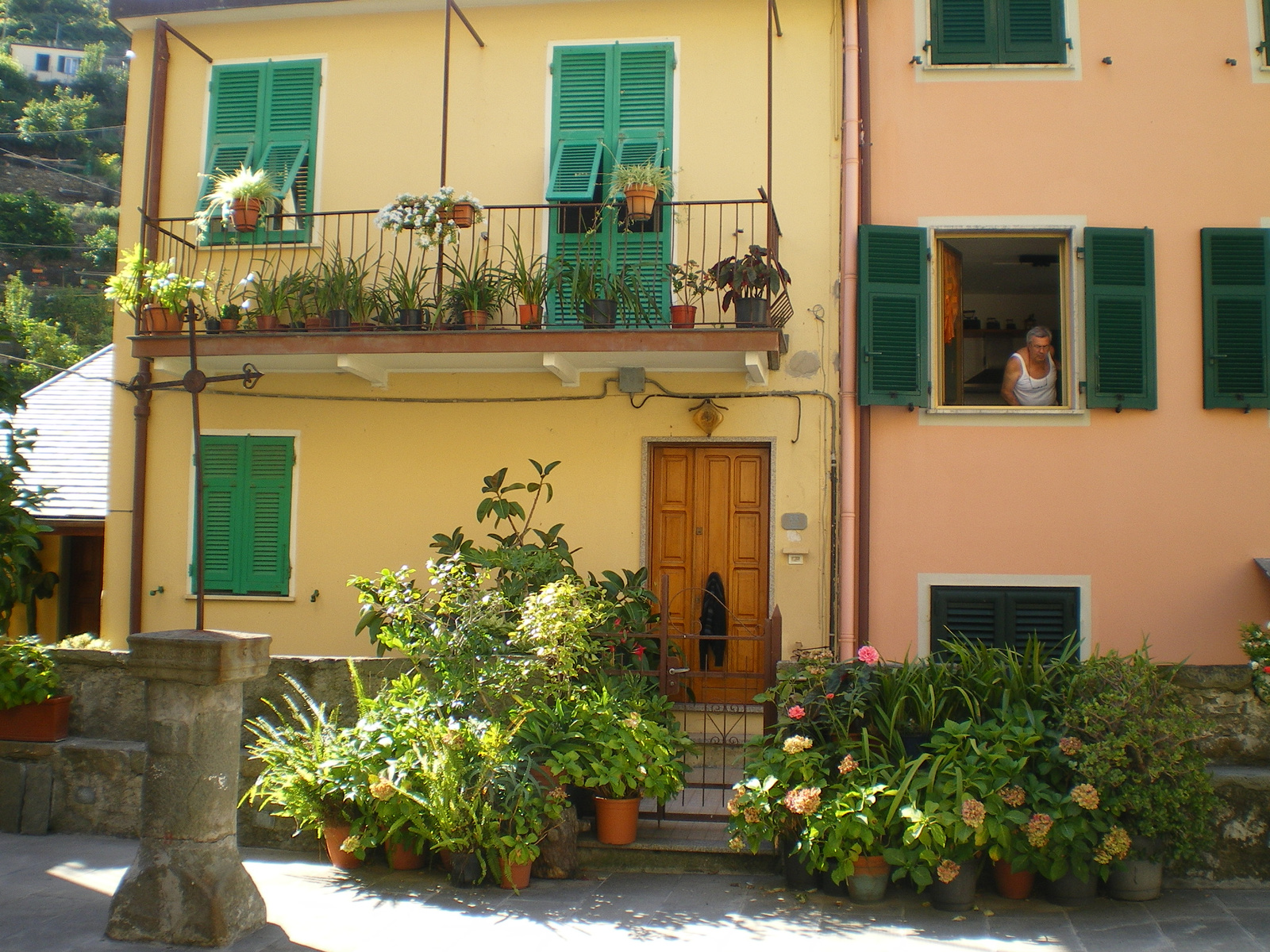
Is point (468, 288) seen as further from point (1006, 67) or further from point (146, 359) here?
point (1006, 67)

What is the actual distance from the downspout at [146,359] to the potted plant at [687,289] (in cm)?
433

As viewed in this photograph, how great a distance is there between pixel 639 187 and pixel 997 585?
158 inches

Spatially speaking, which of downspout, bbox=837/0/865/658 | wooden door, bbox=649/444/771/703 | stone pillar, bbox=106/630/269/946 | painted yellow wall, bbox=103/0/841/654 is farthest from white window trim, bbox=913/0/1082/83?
stone pillar, bbox=106/630/269/946

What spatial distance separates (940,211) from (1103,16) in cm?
198

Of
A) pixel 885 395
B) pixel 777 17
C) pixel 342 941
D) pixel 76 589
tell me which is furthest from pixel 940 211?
pixel 76 589

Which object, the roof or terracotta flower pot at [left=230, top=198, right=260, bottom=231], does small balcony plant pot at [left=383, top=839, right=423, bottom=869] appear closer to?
terracotta flower pot at [left=230, top=198, right=260, bottom=231]

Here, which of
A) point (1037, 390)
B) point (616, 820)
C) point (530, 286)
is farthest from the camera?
point (1037, 390)

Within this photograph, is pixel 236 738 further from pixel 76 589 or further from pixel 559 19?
pixel 76 589

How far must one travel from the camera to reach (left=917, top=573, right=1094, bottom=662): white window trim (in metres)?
7.80

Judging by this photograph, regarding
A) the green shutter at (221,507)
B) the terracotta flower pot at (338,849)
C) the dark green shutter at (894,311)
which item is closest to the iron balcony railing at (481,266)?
the dark green shutter at (894,311)

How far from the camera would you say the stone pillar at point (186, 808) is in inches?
182

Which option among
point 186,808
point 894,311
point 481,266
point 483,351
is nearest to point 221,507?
point 483,351

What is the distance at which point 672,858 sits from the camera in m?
5.84

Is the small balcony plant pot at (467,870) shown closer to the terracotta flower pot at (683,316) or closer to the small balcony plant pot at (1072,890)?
the small balcony plant pot at (1072,890)
